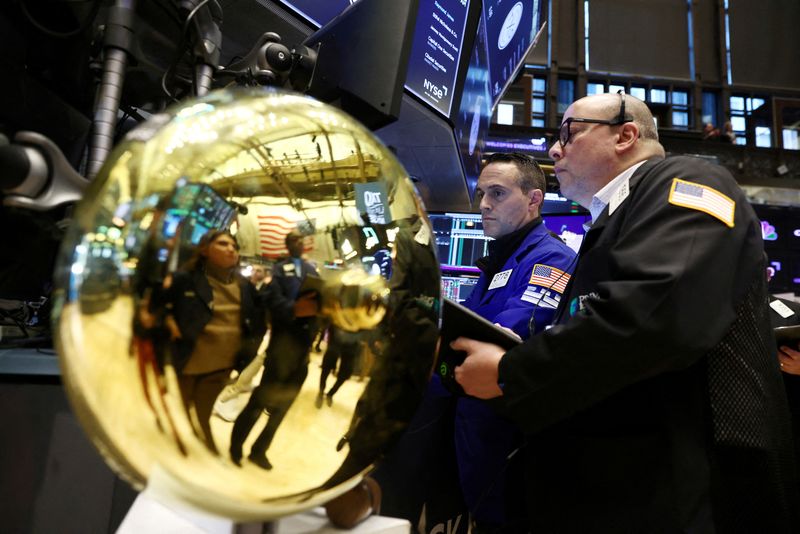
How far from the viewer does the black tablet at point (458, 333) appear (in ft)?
2.32

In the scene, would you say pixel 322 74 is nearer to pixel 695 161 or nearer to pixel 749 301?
pixel 695 161

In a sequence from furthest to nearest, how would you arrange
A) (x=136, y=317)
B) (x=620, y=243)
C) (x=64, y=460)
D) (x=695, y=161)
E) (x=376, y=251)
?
1. (x=695, y=161)
2. (x=620, y=243)
3. (x=64, y=460)
4. (x=376, y=251)
5. (x=136, y=317)

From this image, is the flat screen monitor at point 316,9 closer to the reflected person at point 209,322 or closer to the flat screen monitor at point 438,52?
the flat screen monitor at point 438,52

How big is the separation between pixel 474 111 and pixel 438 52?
2.02ft

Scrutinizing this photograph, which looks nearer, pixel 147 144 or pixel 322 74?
pixel 147 144

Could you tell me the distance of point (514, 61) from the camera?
3.19m

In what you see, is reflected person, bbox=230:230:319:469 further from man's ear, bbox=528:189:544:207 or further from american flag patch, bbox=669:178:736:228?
man's ear, bbox=528:189:544:207

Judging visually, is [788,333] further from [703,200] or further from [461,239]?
[461,239]

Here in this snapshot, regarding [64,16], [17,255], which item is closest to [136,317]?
[17,255]

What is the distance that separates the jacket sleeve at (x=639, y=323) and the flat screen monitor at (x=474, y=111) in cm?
138

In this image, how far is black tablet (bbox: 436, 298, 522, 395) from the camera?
2.32 feet

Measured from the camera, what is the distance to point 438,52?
2090 millimetres

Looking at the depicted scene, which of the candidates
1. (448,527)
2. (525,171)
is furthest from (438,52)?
(448,527)

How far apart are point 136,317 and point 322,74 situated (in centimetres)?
96
